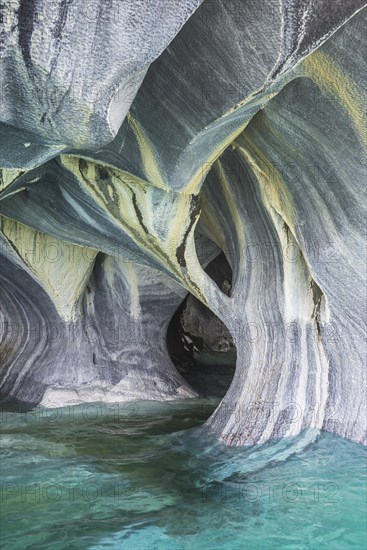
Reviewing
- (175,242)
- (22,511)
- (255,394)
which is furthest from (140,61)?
(255,394)

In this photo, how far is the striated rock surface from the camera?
6.81 feet

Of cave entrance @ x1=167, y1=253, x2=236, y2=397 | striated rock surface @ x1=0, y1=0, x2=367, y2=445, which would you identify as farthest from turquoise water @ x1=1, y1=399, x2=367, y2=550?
cave entrance @ x1=167, y1=253, x2=236, y2=397

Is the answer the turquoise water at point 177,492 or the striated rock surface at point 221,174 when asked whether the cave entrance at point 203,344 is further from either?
the turquoise water at point 177,492

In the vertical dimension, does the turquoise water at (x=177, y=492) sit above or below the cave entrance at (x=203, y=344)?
below

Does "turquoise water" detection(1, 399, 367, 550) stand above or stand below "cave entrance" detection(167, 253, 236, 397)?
below

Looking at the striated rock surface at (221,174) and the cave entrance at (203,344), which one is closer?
the striated rock surface at (221,174)

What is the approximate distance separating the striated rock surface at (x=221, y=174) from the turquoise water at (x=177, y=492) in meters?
0.25

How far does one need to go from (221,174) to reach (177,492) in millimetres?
1669

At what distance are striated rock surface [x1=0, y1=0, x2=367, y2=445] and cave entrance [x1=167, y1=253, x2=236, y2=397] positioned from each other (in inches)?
41.1

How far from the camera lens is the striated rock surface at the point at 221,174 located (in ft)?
6.81

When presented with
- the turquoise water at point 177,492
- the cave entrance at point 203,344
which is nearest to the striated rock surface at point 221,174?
the turquoise water at point 177,492

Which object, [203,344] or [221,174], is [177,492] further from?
[203,344]

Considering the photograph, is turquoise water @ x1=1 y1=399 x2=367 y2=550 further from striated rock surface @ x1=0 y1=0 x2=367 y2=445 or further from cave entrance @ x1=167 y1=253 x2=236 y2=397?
cave entrance @ x1=167 y1=253 x2=236 y2=397

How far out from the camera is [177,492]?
2986 mm
